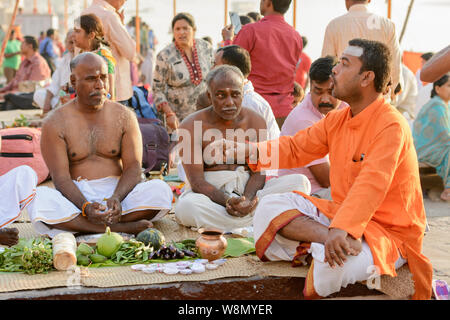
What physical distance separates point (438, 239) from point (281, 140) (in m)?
1.99

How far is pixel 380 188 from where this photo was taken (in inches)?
123

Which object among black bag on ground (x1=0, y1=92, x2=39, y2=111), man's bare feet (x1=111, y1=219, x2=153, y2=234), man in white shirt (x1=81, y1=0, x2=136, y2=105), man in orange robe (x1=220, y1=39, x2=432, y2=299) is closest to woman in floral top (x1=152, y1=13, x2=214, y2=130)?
man in white shirt (x1=81, y1=0, x2=136, y2=105)

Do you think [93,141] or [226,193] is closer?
[93,141]

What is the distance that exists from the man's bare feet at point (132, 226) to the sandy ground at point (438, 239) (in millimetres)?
2206

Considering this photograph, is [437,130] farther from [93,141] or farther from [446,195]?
[93,141]

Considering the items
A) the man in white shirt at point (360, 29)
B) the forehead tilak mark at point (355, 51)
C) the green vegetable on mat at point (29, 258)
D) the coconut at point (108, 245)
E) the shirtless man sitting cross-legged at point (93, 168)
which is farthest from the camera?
the man in white shirt at point (360, 29)

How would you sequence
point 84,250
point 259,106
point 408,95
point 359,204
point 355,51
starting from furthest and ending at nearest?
point 408,95
point 259,106
point 84,250
point 355,51
point 359,204

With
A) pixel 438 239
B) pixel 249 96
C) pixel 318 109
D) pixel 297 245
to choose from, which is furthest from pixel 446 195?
pixel 297 245

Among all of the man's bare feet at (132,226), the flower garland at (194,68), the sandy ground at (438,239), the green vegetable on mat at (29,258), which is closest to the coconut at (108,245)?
the green vegetable on mat at (29,258)

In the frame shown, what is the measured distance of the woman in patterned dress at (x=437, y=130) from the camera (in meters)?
6.75

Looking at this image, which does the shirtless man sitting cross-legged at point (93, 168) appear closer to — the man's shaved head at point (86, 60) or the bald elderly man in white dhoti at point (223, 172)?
the man's shaved head at point (86, 60)

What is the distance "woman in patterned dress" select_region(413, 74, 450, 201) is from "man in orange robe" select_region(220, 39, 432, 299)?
3.56m

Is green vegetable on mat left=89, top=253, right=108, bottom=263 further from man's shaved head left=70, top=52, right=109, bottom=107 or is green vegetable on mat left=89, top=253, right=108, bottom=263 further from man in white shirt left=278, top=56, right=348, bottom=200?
man in white shirt left=278, top=56, right=348, bottom=200

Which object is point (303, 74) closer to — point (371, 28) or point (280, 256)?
point (371, 28)
